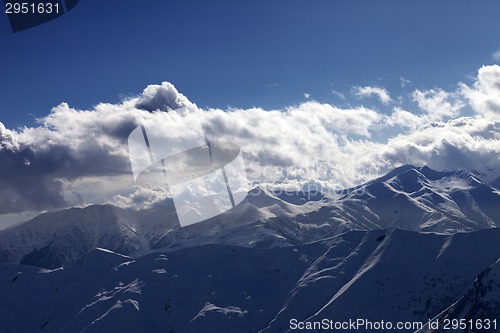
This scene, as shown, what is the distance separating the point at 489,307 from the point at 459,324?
12.5 m

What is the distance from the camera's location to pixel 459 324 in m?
198

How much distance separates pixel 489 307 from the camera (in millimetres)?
197875
